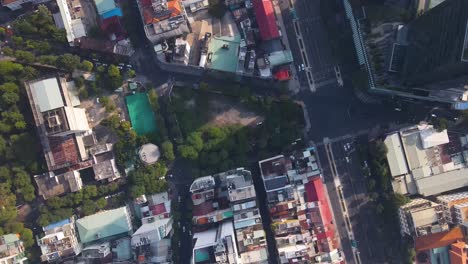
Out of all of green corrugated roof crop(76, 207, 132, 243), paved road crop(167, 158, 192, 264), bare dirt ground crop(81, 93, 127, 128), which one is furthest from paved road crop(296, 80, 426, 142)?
green corrugated roof crop(76, 207, 132, 243)

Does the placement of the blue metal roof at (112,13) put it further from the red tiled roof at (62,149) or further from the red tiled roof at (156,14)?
the red tiled roof at (62,149)

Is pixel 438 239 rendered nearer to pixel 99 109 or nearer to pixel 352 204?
pixel 352 204

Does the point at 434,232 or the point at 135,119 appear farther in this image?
the point at 135,119

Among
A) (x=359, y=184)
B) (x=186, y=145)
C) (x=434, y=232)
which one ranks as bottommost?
(x=434, y=232)

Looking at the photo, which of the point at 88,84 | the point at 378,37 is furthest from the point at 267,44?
the point at 88,84

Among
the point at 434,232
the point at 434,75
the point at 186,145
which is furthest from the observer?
the point at 186,145

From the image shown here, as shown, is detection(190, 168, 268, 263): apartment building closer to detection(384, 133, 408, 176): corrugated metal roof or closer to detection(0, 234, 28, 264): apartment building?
detection(384, 133, 408, 176): corrugated metal roof

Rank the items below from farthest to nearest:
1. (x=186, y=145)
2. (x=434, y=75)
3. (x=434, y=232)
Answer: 1. (x=186, y=145)
2. (x=434, y=232)
3. (x=434, y=75)

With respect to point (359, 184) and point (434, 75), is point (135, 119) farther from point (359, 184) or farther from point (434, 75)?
point (434, 75)
